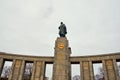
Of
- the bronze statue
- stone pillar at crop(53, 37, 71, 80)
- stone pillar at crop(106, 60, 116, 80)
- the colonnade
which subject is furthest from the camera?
the bronze statue

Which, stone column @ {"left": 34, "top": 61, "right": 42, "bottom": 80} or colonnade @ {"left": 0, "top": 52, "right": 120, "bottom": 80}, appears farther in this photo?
stone column @ {"left": 34, "top": 61, "right": 42, "bottom": 80}

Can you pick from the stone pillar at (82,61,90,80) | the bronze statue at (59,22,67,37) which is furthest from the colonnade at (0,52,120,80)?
the bronze statue at (59,22,67,37)

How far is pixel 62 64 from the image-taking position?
1781 centimetres

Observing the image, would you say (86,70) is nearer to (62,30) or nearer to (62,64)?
(62,64)

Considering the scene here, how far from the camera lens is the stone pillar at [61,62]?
17075 mm

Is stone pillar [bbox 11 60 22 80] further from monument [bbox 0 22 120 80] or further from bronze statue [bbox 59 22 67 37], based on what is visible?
bronze statue [bbox 59 22 67 37]

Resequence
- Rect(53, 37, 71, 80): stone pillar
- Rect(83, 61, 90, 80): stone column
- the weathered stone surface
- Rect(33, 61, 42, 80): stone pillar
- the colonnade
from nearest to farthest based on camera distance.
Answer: Rect(53, 37, 71, 80): stone pillar < the weathered stone surface < the colonnade < Rect(83, 61, 90, 80): stone column < Rect(33, 61, 42, 80): stone pillar

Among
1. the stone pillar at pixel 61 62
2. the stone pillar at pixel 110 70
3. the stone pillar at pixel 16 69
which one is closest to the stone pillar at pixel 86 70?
the stone pillar at pixel 61 62

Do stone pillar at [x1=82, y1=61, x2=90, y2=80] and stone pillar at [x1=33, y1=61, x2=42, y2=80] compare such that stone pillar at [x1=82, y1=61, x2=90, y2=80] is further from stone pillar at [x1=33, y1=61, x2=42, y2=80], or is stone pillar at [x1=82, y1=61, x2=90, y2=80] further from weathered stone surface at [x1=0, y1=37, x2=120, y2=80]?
stone pillar at [x1=33, y1=61, x2=42, y2=80]

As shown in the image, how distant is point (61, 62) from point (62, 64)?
321mm

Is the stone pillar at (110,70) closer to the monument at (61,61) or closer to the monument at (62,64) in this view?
the monument at (62,64)

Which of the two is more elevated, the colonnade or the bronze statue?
the bronze statue

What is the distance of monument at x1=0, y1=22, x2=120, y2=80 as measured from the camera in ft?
56.4

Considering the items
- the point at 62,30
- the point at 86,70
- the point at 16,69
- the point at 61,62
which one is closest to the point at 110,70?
the point at 86,70
